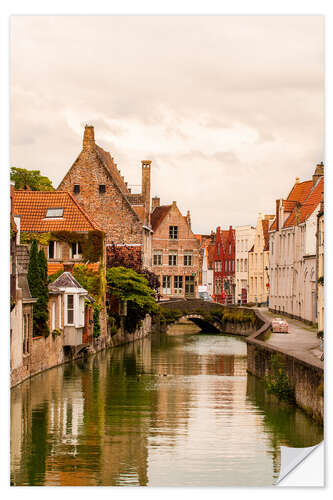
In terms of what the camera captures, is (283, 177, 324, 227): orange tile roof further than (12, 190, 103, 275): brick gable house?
No

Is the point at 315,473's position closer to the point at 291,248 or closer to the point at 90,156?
the point at 291,248

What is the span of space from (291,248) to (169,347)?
874 cm

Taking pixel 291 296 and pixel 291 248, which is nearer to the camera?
pixel 291 296

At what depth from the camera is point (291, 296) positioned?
34.2 meters

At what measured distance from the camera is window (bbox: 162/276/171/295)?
178ft

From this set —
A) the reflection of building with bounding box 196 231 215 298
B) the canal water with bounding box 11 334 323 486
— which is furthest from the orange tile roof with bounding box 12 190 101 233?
the reflection of building with bounding box 196 231 215 298

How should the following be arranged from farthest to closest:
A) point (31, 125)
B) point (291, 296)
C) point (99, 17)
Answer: point (291, 296)
point (31, 125)
point (99, 17)

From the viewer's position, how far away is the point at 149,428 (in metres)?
19.1

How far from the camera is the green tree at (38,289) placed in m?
28.2

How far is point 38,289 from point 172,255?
78.3 feet

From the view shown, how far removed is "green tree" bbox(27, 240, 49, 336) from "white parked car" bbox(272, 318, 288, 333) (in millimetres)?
7685

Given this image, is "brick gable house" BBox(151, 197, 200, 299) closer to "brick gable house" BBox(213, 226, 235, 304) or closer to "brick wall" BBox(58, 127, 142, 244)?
"brick gable house" BBox(213, 226, 235, 304)

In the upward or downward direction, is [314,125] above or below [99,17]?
below
